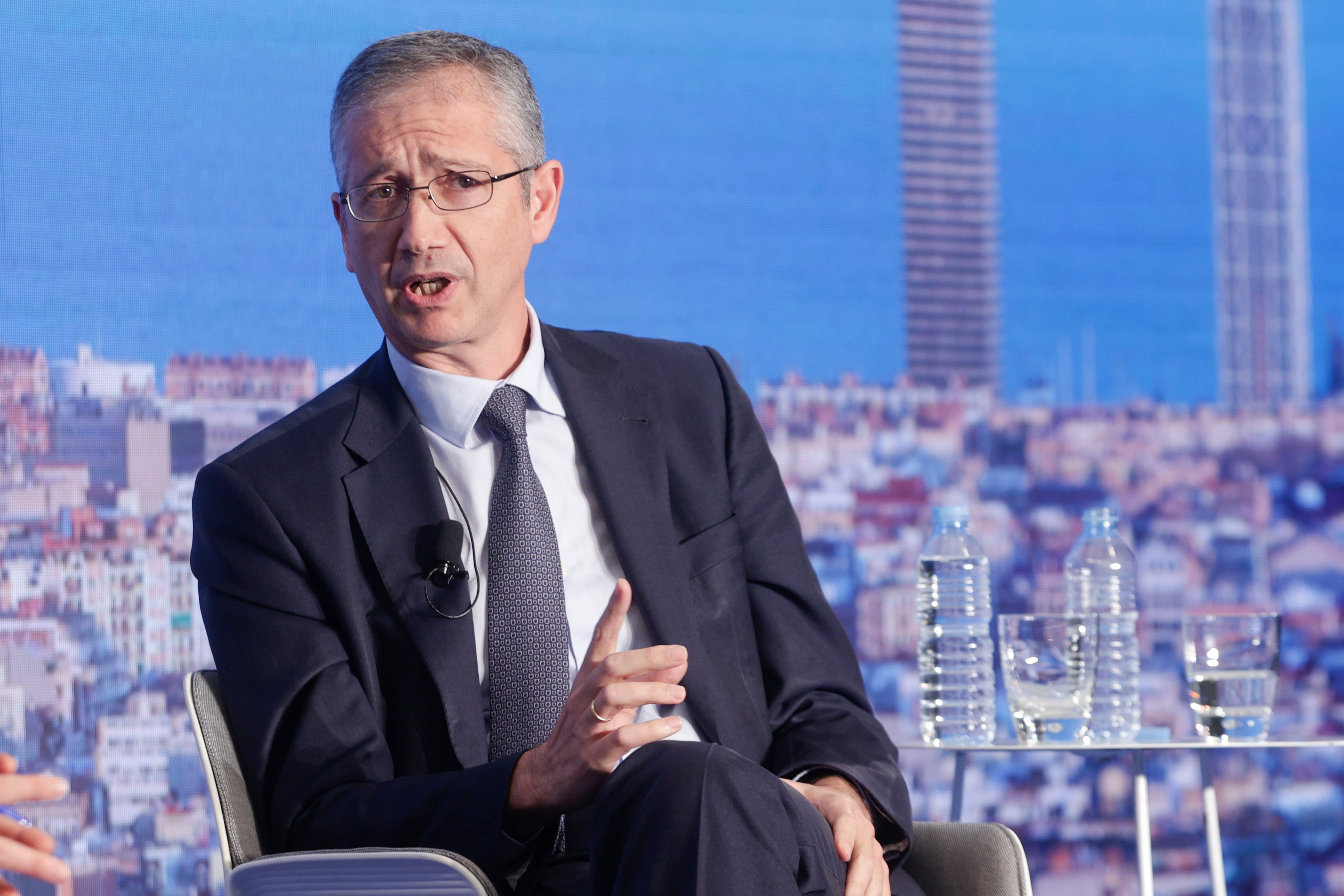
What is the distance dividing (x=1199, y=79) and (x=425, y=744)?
3.09 m

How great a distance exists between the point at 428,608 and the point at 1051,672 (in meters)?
1.16

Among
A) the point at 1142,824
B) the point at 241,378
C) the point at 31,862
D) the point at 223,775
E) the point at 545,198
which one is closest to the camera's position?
the point at 31,862

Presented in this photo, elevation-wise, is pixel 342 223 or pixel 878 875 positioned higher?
pixel 342 223

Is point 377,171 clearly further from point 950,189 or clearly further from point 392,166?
point 950,189

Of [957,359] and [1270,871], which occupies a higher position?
[957,359]

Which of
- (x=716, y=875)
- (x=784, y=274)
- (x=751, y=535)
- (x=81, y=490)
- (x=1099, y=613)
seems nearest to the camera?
(x=716, y=875)

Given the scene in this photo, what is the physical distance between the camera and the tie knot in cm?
175

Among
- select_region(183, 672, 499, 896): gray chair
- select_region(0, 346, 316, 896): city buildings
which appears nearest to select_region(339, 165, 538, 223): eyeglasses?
select_region(183, 672, 499, 896): gray chair

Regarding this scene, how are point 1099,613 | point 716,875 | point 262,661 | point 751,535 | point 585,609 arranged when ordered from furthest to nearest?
point 1099,613, point 751,535, point 585,609, point 262,661, point 716,875

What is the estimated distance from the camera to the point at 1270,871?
3.53 metres

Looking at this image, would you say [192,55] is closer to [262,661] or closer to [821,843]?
[262,661]

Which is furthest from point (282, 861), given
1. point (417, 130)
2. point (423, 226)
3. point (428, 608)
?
point (417, 130)

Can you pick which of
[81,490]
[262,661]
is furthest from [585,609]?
[81,490]

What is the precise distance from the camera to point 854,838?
1455 millimetres
